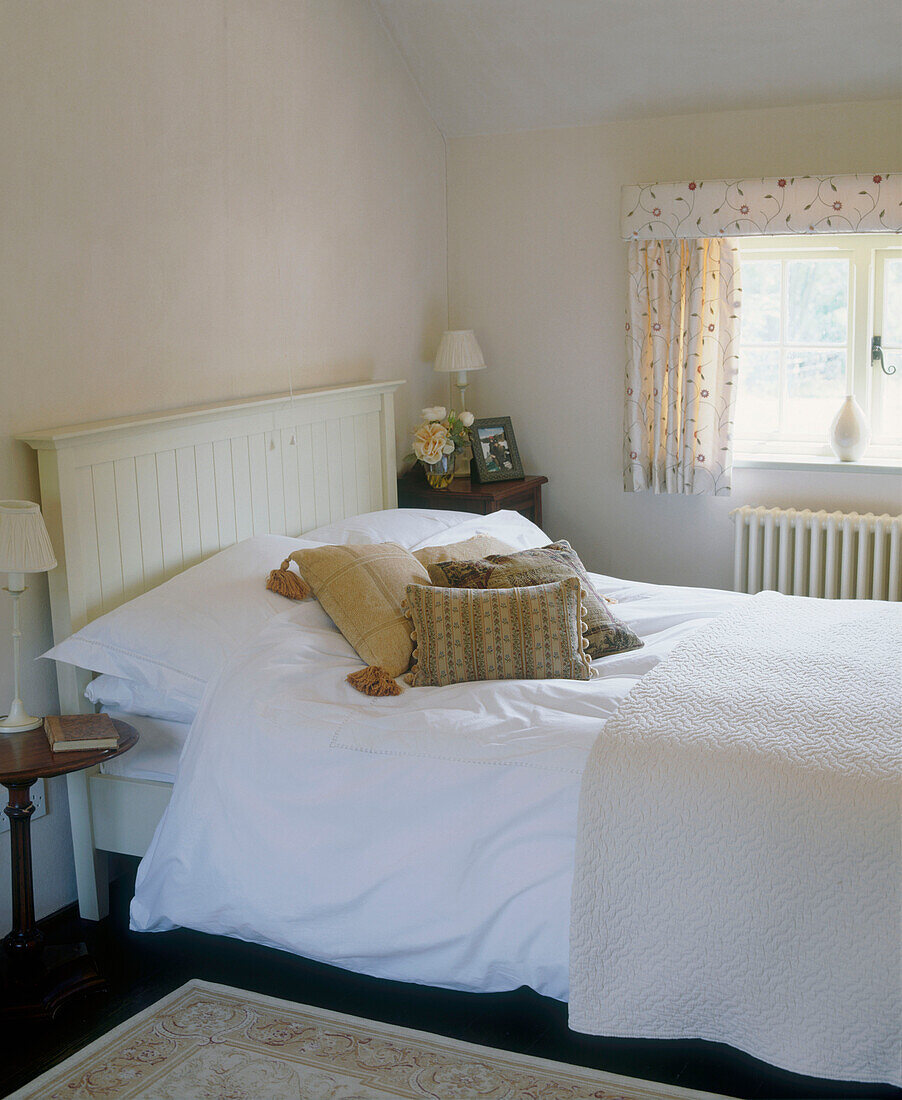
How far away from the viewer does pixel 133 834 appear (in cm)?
253

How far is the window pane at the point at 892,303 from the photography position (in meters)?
3.81

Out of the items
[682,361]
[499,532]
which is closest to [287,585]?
[499,532]

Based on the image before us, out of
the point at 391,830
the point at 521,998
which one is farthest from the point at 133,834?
the point at 521,998

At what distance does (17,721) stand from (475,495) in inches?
74.7

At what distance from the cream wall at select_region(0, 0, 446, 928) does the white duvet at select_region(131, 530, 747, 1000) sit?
0.53 meters

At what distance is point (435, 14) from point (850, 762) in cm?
288

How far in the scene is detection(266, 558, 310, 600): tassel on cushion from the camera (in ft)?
8.61

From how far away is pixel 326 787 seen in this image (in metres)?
2.16

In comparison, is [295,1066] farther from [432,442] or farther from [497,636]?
[432,442]

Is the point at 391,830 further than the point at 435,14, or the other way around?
the point at 435,14

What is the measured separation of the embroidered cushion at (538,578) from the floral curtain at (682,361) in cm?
129

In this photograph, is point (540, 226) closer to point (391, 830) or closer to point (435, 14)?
point (435, 14)

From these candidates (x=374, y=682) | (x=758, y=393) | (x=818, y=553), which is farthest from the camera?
(x=758, y=393)

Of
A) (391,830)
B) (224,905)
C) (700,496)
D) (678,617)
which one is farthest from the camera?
(700,496)
